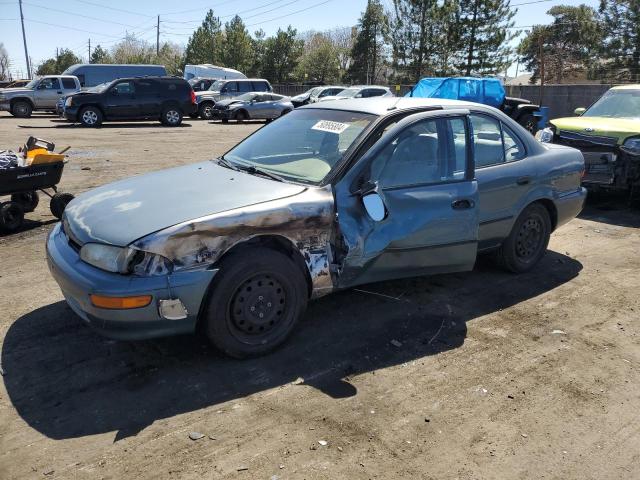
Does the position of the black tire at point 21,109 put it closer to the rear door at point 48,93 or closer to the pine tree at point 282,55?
the rear door at point 48,93

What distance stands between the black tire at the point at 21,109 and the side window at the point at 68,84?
1680 mm

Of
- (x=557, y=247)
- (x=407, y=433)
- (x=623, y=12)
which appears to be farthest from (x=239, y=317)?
(x=623, y=12)

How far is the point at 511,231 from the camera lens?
5.05m

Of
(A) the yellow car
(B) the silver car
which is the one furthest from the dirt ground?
(B) the silver car

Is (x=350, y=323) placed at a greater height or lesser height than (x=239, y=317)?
lesser

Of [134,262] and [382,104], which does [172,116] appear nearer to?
[382,104]

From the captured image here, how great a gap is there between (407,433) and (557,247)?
4.15 meters

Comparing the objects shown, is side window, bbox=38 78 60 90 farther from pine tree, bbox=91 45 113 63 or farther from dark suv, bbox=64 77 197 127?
pine tree, bbox=91 45 113 63

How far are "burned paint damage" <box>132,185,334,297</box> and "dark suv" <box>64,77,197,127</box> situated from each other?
18681mm

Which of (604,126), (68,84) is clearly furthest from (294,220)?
(68,84)

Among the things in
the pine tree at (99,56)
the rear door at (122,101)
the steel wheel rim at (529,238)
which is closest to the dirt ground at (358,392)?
the steel wheel rim at (529,238)

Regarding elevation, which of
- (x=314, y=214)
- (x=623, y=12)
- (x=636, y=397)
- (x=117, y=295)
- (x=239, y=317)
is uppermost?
(x=623, y=12)

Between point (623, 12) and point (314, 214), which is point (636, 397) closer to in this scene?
point (314, 214)

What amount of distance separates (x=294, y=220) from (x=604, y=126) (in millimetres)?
6263
